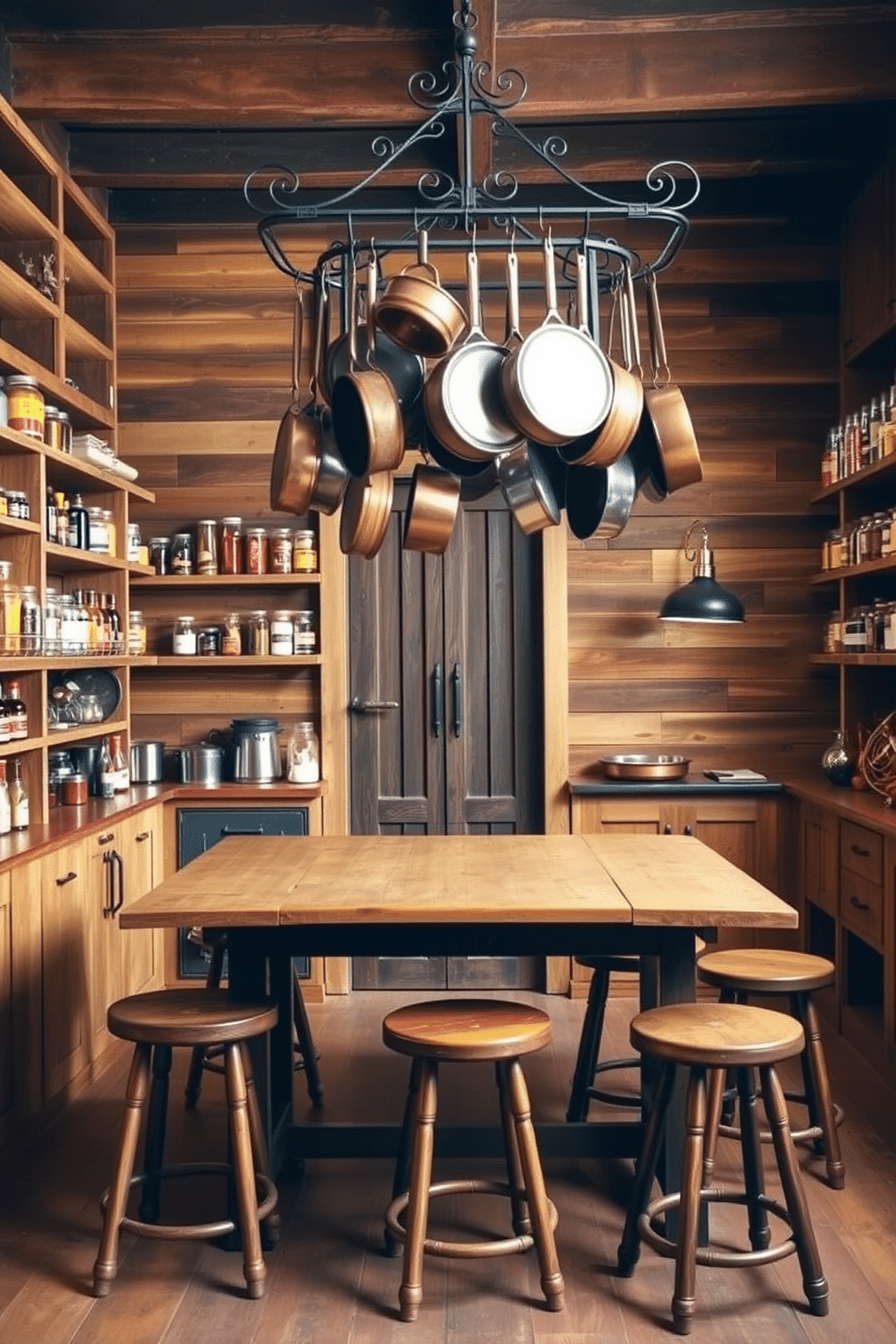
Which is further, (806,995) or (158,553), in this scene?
(158,553)

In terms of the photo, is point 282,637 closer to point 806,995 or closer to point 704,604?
point 704,604

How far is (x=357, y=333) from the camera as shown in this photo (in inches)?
120

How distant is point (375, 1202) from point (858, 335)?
11.6 feet

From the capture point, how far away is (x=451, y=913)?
2.84 meters

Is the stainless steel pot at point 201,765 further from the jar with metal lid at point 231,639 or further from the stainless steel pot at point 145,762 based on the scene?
the jar with metal lid at point 231,639

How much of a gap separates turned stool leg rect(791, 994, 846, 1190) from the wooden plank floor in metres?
0.06

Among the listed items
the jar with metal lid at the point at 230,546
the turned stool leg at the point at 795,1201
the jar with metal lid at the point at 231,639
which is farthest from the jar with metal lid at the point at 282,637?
the turned stool leg at the point at 795,1201

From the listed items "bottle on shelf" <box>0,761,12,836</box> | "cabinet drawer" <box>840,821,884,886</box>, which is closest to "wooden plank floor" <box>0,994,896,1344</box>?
"cabinet drawer" <box>840,821,884,886</box>

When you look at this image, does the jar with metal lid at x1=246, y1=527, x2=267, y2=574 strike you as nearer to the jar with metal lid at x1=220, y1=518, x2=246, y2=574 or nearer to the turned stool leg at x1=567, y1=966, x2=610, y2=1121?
the jar with metal lid at x1=220, y1=518, x2=246, y2=574

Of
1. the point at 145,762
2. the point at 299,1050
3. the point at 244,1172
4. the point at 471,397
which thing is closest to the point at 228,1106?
the point at 244,1172

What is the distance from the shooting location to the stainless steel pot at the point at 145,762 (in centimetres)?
541

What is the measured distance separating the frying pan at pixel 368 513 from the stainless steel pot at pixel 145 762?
102 inches

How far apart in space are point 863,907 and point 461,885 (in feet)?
5.83

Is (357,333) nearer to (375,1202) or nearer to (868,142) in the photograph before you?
(375,1202)
